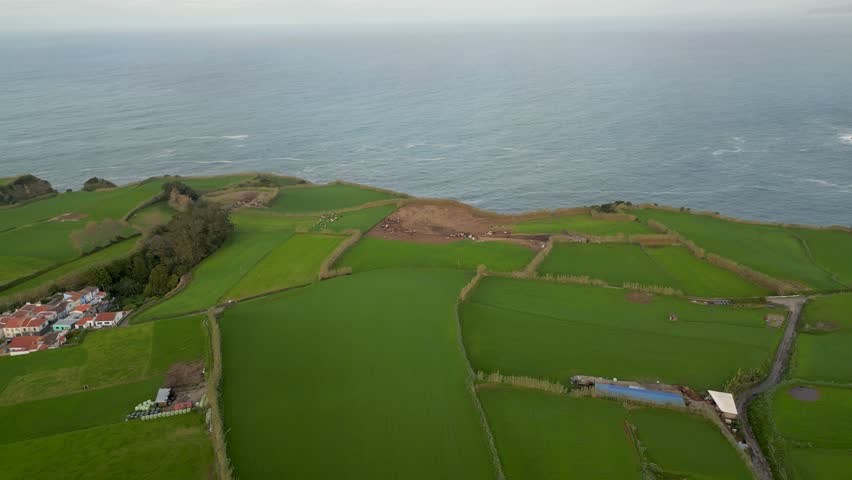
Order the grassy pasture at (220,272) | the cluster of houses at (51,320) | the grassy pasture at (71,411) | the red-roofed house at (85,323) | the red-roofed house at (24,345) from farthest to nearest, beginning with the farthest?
the grassy pasture at (220,272), the red-roofed house at (85,323), the cluster of houses at (51,320), the red-roofed house at (24,345), the grassy pasture at (71,411)

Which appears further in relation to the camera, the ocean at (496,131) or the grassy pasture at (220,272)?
the ocean at (496,131)

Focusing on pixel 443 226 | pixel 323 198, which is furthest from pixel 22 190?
pixel 443 226

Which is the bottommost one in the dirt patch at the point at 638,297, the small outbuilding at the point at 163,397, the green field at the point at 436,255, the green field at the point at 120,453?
the green field at the point at 436,255

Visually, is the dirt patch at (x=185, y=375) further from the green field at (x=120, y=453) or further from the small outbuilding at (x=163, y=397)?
the green field at (x=120, y=453)

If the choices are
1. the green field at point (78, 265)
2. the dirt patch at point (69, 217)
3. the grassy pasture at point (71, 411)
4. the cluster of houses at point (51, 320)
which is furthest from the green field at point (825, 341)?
the dirt patch at point (69, 217)

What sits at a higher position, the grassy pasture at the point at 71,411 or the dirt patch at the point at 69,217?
the grassy pasture at the point at 71,411

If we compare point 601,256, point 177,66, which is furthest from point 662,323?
point 177,66
